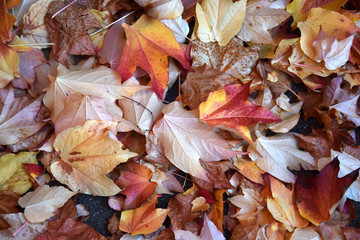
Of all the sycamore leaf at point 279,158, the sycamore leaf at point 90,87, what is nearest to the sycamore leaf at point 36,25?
the sycamore leaf at point 90,87

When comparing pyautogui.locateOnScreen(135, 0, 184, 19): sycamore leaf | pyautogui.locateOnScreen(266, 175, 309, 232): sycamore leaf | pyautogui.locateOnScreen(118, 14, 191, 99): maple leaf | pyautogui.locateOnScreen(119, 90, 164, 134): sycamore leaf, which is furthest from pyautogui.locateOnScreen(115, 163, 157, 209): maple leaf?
pyautogui.locateOnScreen(135, 0, 184, 19): sycamore leaf

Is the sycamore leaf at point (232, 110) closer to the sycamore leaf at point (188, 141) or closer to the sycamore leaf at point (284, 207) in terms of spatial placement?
the sycamore leaf at point (188, 141)

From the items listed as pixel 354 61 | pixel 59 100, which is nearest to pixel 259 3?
pixel 354 61

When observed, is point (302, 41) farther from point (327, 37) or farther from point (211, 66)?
point (211, 66)

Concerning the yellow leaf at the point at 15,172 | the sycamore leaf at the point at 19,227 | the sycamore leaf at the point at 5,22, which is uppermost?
the sycamore leaf at the point at 5,22

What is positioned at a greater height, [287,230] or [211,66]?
[211,66]

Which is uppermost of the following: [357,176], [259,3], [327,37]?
[259,3]
